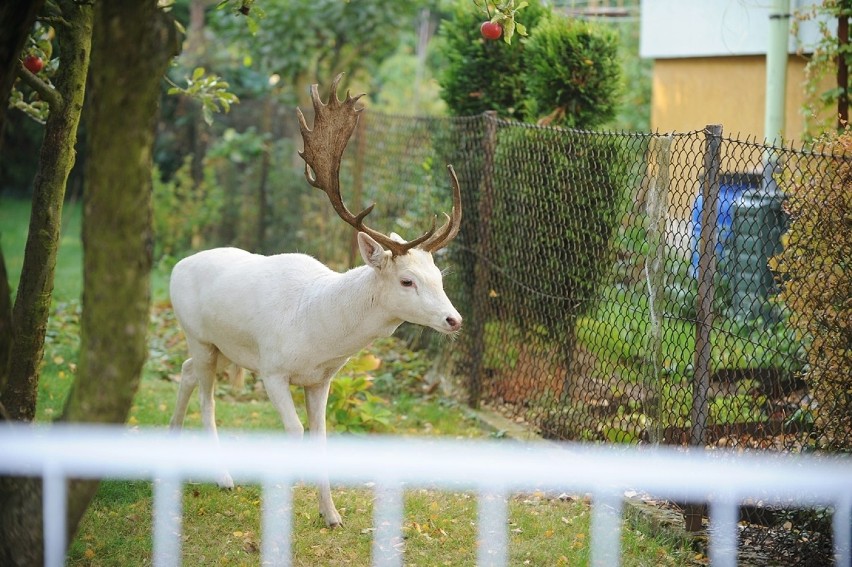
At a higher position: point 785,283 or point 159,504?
point 785,283

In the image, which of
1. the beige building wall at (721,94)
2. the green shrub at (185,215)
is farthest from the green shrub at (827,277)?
the green shrub at (185,215)

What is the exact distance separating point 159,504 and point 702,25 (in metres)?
7.34

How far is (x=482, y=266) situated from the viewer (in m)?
7.53

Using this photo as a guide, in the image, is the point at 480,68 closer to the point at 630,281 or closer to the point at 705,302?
the point at 630,281

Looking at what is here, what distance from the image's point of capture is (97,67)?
310 centimetres

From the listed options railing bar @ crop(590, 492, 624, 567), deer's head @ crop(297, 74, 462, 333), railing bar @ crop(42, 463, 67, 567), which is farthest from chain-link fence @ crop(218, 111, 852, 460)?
railing bar @ crop(42, 463, 67, 567)

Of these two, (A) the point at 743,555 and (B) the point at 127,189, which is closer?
(B) the point at 127,189

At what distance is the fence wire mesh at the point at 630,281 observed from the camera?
481 cm

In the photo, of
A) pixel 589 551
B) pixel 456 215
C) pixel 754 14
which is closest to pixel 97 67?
pixel 456 215

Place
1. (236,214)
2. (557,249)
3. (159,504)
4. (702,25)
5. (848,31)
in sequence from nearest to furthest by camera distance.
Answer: (159,504), (557,249), (848,31), (702,25), (236,214)

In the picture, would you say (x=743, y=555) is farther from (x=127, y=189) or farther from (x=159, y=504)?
(x=127, y=189)

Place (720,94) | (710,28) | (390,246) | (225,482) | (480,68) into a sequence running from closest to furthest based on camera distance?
(390,246) < (225,482) < (480,68) < (710,28) < (720,94)

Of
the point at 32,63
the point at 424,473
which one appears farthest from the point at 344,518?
the point at 424,473

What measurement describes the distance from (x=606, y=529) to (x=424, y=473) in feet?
9.90
